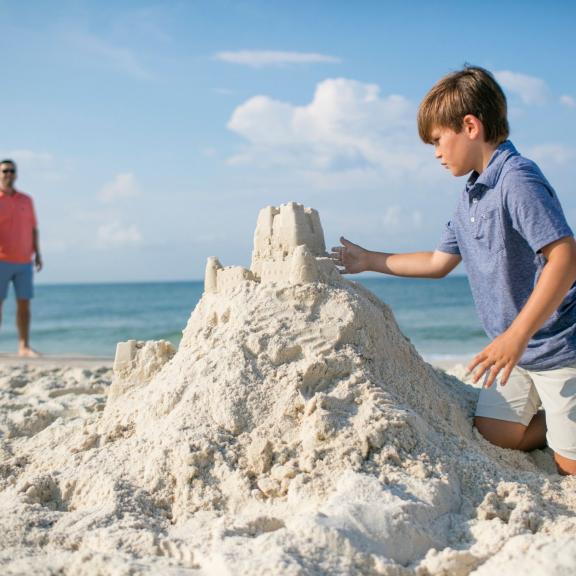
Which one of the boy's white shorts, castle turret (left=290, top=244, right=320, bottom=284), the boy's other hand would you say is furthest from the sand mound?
the boy's other hand

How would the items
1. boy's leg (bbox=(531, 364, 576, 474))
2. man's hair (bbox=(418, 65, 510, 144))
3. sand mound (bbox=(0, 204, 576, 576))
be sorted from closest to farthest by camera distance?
1. sand mound (bbox=(0, 204, 576, 576))
2. man's hair (bbox=(418, 65, 510, 144))
3. boy's leg (bbox=(531, 364, 576, 474))

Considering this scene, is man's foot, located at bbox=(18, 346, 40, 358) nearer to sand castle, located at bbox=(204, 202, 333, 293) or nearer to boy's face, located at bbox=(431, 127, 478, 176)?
sand castle, located at bbox=(204, 202, 333, 293)

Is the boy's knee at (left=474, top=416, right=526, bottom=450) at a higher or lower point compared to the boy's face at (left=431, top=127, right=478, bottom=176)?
lower

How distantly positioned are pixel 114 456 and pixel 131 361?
72 centimetres

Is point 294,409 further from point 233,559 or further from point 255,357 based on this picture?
point 233,559

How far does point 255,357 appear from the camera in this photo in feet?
7.44

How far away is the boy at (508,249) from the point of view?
2.24 m

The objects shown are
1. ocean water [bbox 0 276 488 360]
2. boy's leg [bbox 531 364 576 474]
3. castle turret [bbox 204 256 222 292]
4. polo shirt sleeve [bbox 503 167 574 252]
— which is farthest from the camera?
ocean water [bbox 0 276 488 360]

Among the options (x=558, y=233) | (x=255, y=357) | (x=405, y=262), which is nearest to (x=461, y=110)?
(x=558, y=233)

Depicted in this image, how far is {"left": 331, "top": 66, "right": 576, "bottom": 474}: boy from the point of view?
224 centimetres

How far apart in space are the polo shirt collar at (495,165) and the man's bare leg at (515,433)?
0.94 meters

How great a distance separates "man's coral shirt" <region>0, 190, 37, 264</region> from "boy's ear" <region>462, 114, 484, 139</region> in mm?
5106

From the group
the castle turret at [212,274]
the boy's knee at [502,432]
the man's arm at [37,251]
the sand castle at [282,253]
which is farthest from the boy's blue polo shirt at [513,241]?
the man's arm at [37,251]

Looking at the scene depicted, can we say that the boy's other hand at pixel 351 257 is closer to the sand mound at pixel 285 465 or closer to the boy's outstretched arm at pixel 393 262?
the boy's outstretched arm at pixel 393 262
